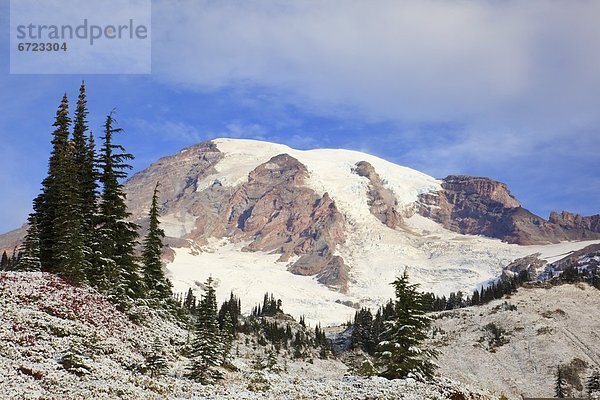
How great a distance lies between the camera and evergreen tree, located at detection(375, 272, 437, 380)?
4147 centimetres

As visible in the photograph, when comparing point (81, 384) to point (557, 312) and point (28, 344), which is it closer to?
point (28, 344)

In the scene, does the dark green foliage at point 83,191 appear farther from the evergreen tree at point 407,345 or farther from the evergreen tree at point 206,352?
the evergreen tree at point 407,345

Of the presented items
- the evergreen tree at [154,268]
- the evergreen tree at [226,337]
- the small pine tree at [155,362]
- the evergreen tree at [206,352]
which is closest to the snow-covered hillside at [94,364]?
the small pine tree at [155,362]

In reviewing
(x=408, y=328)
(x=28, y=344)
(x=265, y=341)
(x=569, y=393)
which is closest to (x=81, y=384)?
(x=28, y=344)

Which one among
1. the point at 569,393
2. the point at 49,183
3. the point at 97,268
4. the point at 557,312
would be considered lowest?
the point at 569,393

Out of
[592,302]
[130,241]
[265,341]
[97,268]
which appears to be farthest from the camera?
[592,302]

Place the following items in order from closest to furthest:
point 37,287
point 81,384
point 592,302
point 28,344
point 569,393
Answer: point 81,384 → point 28,344 → point 37,287 → point 569,393 → point 592,302

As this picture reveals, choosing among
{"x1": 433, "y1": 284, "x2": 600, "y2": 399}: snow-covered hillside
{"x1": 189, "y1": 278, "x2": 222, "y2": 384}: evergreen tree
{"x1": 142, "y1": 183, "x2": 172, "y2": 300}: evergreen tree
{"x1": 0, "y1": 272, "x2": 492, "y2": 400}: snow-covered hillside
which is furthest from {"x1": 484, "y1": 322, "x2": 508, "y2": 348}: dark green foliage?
{"x1": 189, "y1": 278, "x2": 222, "y2": 384}: evergreen tree

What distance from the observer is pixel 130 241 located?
58.3 meters

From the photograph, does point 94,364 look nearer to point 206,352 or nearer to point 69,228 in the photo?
point 206,352

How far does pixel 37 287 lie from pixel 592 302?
631ft

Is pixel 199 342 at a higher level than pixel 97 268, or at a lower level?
lower

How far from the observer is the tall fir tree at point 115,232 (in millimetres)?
53522

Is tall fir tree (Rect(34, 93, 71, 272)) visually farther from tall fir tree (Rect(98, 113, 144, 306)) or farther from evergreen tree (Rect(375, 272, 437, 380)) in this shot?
evergreen tree (Rect(375, 272, 437, 380))
